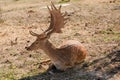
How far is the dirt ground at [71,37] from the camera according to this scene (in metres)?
7.54

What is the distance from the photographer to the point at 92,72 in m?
7.39

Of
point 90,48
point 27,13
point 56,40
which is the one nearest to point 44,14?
point 27,13

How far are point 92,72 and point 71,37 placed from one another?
3.06 meters

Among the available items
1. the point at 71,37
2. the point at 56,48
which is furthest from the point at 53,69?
the point at 71,37

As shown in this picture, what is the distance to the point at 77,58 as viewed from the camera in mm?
7910

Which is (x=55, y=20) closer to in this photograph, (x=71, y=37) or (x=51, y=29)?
(x=51, y=29)

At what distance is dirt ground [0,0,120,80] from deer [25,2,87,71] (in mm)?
205

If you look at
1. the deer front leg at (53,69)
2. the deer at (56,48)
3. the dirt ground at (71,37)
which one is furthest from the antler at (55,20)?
the dirt ground at (71,37)

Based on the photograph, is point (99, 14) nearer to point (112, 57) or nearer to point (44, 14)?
point (44, 14)

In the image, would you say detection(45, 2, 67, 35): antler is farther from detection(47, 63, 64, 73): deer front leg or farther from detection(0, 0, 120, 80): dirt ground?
Result: detection(0, 0, 120, 80): dirt ground

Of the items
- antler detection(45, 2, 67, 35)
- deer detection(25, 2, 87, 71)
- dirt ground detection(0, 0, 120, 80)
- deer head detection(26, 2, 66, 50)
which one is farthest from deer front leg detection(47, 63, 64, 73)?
antler detection(45, 2, 67, 35)

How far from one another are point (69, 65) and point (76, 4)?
8350mm

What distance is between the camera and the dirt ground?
754 cm

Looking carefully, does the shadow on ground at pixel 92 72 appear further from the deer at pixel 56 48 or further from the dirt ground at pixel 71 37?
the deer at pixel 56 48
